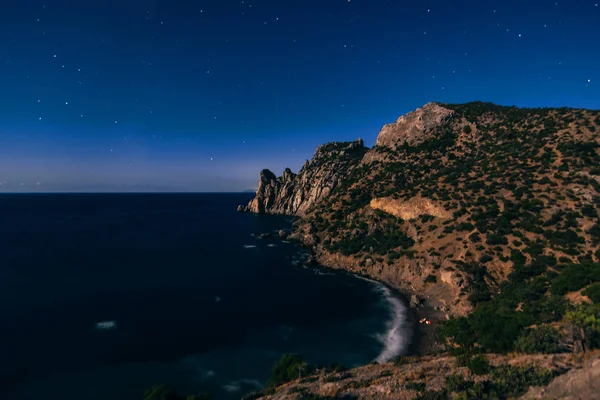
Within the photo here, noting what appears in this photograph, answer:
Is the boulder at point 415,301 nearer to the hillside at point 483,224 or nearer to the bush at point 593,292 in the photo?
the hillside at point 483,224

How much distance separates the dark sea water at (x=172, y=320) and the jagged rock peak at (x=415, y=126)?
64.2 metres

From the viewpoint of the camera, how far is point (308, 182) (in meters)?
148

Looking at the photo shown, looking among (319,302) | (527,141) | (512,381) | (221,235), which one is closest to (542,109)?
(527,141)

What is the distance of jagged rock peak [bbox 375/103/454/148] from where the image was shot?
103 metres

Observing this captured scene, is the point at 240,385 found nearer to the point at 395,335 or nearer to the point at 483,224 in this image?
the point at 395,335

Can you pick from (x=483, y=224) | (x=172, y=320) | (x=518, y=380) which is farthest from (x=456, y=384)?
(x=483, y=224)

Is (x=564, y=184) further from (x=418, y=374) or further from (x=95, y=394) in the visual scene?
(x=95, y=394)

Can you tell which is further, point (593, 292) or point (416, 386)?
point (593, 292)

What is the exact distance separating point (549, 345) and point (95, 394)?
39.8 meters

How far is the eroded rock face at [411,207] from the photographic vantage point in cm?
6189

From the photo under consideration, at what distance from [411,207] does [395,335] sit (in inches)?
1433

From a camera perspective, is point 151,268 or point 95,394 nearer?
point 95,394

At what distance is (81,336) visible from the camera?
37344mm

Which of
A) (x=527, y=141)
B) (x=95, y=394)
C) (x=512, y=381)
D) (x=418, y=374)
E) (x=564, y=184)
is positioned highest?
(x=527, y=141)
